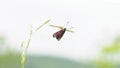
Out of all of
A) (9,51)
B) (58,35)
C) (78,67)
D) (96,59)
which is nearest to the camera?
(58,35)

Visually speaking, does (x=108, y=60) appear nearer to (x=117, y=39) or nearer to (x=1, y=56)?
(x=117, y=39)

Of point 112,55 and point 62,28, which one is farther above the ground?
point 112,55

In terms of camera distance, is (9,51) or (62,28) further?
(9,51)

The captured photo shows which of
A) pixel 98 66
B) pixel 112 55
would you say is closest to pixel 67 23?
pixel 98 66

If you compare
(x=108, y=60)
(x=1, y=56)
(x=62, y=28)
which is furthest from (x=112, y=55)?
(x=62, y=28)

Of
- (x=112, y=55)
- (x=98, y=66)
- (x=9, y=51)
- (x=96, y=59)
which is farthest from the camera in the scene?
(x=9, y=51)

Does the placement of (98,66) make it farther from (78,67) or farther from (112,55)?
(78,67)

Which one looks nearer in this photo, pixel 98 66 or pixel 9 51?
pixel 98 66

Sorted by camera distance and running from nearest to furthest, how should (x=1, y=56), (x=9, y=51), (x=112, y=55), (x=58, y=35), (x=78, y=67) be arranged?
1. (x=58, y=35)
2. (x=112, y=55)
3. (x=9, y=51)
4. (x=1, y=56)
5. (x=78, y=67)

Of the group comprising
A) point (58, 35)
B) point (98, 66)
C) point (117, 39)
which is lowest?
point (58, 35)
